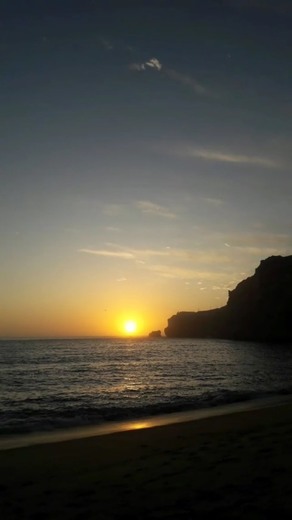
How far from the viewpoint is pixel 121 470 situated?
1010cm

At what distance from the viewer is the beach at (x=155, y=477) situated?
7.23 meters

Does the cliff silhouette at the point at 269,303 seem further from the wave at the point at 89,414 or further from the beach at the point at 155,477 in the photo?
the beach at the point at 155,477

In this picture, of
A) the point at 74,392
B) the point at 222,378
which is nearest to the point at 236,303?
the point at 222,378

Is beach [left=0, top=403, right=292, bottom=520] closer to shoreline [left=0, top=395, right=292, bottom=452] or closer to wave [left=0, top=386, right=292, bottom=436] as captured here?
shoreline [left=0, top=395, right=292, bottom=452]

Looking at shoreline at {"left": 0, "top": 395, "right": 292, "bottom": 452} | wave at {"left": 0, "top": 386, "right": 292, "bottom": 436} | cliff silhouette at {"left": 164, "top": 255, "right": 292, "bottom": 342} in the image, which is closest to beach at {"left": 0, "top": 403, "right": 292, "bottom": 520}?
shoreline at {"left": 0, "top": 395, "right": 292, "bottom": 452}


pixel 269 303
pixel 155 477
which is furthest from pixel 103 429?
pixel 269 303

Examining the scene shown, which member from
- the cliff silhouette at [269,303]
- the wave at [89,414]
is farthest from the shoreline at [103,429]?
the cliff silhouette at [269,303]

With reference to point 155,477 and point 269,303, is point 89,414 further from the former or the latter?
point 269,303

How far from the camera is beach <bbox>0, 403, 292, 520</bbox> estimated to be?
7.23 m

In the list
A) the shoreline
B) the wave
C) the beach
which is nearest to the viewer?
the beach

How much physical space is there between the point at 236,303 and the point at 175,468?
184 meters

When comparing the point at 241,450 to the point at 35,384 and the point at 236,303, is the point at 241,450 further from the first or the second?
the point at 236,303

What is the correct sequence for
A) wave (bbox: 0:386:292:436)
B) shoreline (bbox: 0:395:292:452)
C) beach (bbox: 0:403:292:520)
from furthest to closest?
wave (bbox: 0:386:292:436) → shoreline (bbox: 0:395:292:452) → beach (bbox: 0:403:292:520)

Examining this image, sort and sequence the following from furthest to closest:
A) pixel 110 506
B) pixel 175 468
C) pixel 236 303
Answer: pixel 236 303, pixel 175 468, pixel 110 506
